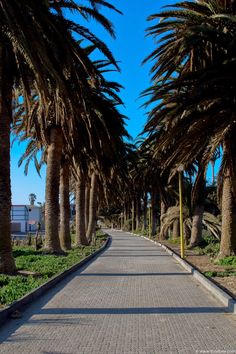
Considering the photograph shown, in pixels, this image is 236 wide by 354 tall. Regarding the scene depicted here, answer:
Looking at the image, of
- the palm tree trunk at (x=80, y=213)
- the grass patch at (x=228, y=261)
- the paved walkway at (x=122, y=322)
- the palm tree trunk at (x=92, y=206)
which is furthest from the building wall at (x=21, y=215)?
the paved walkway at (x=122, y=322)

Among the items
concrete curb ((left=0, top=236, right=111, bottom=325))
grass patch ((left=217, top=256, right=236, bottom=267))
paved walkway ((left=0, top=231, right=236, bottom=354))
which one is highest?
grass patch ((left=217, top=256, right=236, bottom=267))

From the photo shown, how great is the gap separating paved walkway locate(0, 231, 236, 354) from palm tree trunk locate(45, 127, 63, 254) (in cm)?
862

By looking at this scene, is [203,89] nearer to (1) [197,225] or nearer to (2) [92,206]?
(1) [197,225]

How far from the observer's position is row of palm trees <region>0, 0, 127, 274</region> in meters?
9.59

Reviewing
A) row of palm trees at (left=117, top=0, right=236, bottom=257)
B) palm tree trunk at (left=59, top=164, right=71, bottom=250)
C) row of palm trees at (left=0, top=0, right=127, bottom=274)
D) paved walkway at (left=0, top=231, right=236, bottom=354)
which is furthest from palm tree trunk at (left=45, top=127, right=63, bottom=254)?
paved walkway at (left=0, top=231, right=236, bottom=354)

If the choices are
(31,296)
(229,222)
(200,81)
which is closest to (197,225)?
(229,222)

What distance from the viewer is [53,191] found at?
20.5 m

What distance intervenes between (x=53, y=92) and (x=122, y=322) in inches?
326

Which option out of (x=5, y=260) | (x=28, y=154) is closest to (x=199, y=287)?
(x=5, y=260)

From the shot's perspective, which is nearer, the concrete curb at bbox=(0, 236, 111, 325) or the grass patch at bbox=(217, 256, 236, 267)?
the concrete curb at bbox=(0, 236, 111, 325)

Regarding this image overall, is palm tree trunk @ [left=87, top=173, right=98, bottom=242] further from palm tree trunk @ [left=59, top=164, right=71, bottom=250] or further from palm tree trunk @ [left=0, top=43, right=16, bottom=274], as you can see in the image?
palm tree trunk @ [left=0, top=43, right=16, bottom=274]

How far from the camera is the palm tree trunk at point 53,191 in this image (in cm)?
2041

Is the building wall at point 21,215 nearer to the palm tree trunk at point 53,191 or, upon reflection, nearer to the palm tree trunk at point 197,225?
the palm tree trunk at point 197,225

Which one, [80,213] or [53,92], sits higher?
[53,92]
